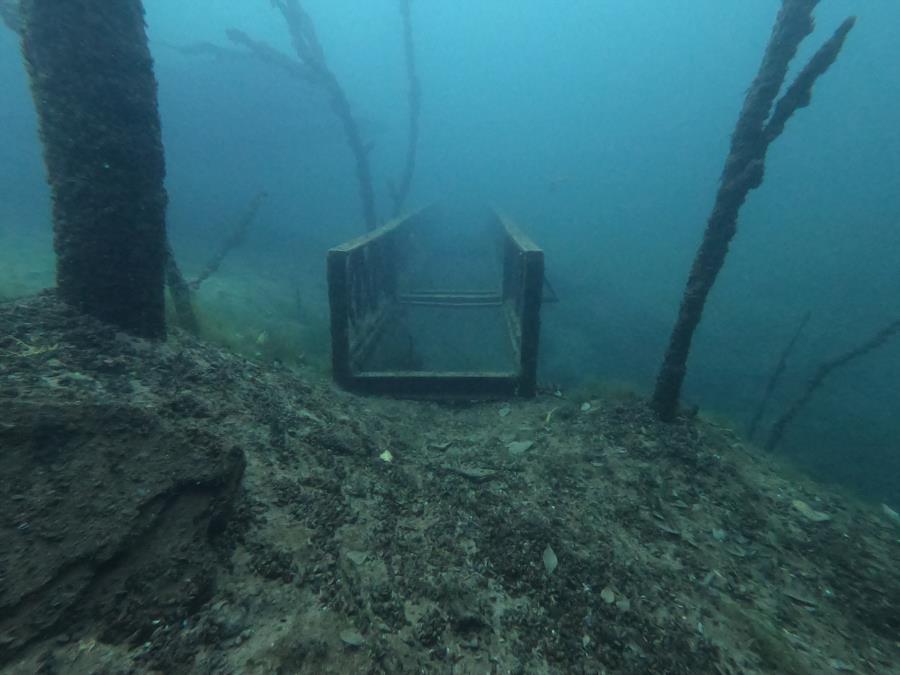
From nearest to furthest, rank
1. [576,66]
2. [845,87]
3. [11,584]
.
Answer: [11,584]
[845,87]
[576,66]

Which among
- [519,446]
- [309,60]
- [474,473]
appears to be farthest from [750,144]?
[309,60]

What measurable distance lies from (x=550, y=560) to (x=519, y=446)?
1.66 metres

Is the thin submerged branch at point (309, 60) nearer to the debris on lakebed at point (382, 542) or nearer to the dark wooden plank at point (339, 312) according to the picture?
the dark wooden plank at point (339, 312)

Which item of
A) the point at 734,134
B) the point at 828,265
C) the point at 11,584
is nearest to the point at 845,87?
the point at 828,265

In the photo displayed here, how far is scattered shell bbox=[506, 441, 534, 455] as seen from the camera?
14.5 feet

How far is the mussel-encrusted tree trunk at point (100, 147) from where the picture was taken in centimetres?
320

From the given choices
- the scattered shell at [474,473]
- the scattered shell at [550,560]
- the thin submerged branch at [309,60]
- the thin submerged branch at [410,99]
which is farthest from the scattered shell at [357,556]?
the thin submerged branch at [410,99]

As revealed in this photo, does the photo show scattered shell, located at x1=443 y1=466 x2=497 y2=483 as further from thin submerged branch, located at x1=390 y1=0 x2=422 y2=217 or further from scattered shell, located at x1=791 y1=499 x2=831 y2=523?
thin submerged branch, located at x1=390 y1=0 x2=422 y2=217

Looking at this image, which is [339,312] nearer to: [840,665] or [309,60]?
[840,665]

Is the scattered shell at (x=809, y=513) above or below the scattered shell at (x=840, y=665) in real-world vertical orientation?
below

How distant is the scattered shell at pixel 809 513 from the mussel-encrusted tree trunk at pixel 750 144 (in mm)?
1338

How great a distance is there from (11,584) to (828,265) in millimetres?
41827

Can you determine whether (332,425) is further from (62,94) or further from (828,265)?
(828,265)

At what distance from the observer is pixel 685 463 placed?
4.24 m
